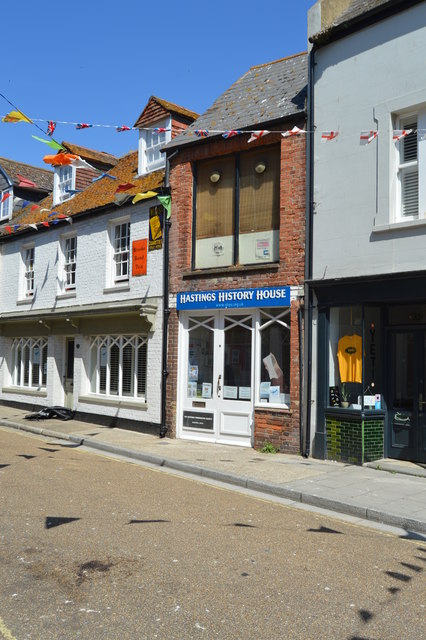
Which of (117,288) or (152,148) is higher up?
(152,148)

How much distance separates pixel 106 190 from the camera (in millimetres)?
17703

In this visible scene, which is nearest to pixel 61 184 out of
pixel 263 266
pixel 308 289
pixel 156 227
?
pixel 156 227

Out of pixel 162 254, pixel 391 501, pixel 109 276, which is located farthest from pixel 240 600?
pixel 109 276

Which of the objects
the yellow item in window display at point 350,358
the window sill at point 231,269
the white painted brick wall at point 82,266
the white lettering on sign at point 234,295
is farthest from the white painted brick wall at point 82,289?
the yellow item in window display at point 350,358

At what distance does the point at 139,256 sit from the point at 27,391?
23.7 feet

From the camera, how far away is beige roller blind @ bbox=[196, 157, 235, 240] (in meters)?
13.2

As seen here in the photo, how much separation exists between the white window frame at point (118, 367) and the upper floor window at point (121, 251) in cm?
165

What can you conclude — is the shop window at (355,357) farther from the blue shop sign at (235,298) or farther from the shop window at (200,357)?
the shop window at (200,357)

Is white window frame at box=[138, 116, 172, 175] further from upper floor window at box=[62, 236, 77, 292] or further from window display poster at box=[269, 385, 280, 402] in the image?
window display poster at box=[269, 385, 280, 402]

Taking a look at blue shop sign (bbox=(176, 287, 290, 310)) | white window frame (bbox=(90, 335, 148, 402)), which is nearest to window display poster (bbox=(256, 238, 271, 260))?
blue shop sign (bbox=(176, 287, 290, 310))

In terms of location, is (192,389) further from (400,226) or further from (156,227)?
(400,226)

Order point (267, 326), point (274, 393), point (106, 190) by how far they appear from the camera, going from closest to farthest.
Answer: point (274, 393) → point (267, 326) → point (106, 190)

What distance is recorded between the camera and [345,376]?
438 inches

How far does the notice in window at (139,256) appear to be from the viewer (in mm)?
14930
